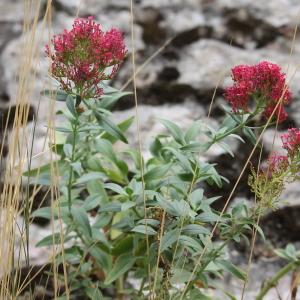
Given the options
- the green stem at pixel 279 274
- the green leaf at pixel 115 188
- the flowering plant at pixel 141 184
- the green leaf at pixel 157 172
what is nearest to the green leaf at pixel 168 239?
the flowering plant at pixel 141 184

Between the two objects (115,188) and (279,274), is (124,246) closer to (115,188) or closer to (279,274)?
(115,188)

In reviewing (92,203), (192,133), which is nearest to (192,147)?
(192,133)

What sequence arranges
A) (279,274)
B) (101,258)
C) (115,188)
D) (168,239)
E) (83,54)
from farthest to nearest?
1. (101,258)
2. (279,274)
3. (115,188)
4. (168,239)
5. (83,54)

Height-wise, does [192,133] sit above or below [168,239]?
above

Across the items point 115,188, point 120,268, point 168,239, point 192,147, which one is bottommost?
point 120,268

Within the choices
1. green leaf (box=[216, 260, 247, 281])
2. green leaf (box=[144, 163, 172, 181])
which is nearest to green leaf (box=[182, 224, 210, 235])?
green leaf (box=[216, 260, 247, 281])

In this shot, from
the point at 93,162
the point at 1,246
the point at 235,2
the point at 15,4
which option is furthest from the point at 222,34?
the point at 1,246

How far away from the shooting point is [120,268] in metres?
1.90

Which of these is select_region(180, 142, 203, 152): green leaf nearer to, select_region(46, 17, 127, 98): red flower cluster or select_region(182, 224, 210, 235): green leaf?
select_region(182, 224, 210, 235): green leaf

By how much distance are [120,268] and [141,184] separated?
0.27m

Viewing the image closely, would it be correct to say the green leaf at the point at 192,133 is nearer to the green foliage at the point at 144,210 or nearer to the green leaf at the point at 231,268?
the green foliage at the point at 144,210

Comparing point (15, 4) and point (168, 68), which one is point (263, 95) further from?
point (15, 4)

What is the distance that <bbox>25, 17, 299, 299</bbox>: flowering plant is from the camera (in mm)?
1496

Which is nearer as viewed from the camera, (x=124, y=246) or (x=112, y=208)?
(x=112, y=208)
